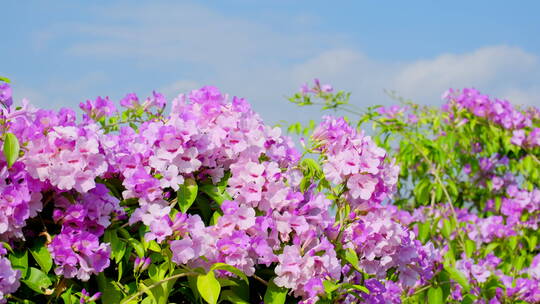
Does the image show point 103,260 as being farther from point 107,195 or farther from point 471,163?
point 471,163

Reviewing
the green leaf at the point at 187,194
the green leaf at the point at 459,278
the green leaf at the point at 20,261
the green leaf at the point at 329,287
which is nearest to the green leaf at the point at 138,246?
the green leaf at the point at 187,194

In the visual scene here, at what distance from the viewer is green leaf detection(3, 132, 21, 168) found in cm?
161

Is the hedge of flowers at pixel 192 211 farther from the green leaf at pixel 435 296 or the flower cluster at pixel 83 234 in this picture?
the green leaf at pixel 435 296

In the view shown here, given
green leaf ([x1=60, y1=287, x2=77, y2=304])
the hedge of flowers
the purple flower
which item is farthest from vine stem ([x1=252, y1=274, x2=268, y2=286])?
the purple flower

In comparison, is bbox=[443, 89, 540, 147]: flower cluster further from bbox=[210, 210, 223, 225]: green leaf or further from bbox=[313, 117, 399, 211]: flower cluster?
bbox=[210, 210, 223, 225]: green leaf

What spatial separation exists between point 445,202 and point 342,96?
1672 mm

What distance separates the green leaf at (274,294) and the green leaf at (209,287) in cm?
19

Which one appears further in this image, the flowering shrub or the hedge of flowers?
the flowering shrub

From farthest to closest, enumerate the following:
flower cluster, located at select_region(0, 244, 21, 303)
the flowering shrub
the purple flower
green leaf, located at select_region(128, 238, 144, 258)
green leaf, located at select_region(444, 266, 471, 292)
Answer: the flowering shrub, green leaf, located at select_region(444, 266, 471, 292), the purple flower, green leaf, located at select_region(128, 238, 144, 258), flower cluster, located at select_region(0, 244, 21, 303)

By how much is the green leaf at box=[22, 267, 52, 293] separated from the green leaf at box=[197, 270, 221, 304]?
0.36 metres

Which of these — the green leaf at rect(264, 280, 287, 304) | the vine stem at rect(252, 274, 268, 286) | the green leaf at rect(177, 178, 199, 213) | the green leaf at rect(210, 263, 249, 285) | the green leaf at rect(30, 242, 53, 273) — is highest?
the green leaf at rect(177, 178, 199, 213)

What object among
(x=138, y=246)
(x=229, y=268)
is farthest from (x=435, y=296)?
(x=138, y=246)

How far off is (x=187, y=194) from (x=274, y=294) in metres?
0.34

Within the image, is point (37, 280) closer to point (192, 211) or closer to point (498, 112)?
point (192, 211)
